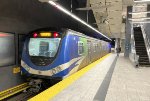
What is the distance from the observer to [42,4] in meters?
8.73

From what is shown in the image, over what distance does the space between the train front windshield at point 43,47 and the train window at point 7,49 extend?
2.32 feet

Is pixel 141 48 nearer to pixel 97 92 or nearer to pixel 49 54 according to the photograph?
pixel 49 54

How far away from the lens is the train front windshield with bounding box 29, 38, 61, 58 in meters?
6.56

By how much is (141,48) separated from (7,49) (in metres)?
9.17

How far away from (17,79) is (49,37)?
Answer: 2.11 meters

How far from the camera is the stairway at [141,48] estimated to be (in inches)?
413

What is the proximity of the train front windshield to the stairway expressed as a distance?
5.92m

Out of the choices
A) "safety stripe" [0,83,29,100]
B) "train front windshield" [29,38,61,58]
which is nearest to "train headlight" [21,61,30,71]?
"train front windshield" [29,38,61,58]

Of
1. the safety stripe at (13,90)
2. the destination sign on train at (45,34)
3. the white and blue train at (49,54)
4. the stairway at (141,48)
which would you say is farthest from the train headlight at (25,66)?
the stairway at (141,48)

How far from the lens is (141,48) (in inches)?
494

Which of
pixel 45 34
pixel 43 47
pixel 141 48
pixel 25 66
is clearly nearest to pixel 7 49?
pixel 25 66

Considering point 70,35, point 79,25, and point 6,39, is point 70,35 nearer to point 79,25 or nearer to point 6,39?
point 6,39

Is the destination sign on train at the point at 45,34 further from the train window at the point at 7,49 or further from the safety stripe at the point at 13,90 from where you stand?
the safety stripe at the point at 13,90

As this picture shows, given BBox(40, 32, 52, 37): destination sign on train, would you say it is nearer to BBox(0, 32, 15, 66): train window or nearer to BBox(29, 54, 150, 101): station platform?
BBox(0, 32, 15, 66): train window
